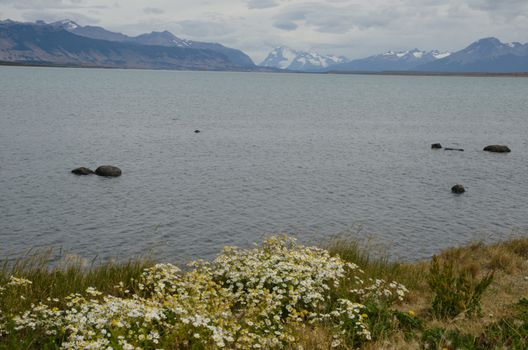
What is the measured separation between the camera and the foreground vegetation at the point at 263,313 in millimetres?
9617

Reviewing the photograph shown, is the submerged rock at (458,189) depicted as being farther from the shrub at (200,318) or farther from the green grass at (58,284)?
the green grass at (58,284)

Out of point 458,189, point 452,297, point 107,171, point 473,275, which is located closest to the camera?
point 452,297

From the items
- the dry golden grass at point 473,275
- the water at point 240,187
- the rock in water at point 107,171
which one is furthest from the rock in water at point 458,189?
the rock in water at point 107,171

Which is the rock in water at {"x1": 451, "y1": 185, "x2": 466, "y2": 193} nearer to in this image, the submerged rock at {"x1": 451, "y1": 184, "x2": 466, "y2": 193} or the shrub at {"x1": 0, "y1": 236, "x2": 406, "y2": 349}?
the submerged rock at {"x1": 451, "y1": 184, "x2": 466, "y2": 193}

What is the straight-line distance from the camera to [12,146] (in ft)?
188

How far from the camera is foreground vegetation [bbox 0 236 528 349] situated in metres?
9.62

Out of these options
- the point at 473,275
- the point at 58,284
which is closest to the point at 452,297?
the point at 473,275

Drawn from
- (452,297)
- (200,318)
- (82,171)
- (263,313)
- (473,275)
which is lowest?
(82,171)

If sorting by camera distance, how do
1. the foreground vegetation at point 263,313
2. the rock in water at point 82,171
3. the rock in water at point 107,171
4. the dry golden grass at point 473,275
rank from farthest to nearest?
the rock in water at point 82,171, the rock in water at point 107,171, the dry golden grass at point 473,275, the foreground vegetation at point 263,313

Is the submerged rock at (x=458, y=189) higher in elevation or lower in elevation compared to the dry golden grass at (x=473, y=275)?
lower

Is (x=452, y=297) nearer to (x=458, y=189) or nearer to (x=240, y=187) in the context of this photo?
(x=240, y=187)

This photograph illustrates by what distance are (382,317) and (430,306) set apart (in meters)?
3.15

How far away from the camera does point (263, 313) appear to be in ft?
35.0

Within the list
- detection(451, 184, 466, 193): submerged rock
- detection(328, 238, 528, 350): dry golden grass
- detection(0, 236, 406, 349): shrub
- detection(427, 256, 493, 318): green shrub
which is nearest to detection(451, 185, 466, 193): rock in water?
detection(451, 184, 466, 193): submerged rock
